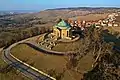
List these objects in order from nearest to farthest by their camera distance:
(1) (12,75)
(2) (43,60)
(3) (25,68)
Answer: (1) (12,75) → (3) (25,68) → (2) (43,60)

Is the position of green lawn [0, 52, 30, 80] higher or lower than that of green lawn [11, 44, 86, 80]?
lower

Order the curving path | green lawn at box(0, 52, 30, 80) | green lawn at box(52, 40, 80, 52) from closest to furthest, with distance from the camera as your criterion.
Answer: the curving path
green lawn at box(0, 52, 30, 80)
green lawn at box(52, 40, 80, 52)

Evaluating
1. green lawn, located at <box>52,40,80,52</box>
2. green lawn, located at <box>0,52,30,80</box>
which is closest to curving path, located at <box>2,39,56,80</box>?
green lawn, located at <box>0,52,30,80</box>

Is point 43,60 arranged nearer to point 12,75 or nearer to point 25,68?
point 25,68

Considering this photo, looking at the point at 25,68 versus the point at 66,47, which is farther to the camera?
the point at 66,47

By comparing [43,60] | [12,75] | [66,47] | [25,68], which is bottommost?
[12,75]

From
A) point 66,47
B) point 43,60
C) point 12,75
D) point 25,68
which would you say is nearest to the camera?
point 12,75

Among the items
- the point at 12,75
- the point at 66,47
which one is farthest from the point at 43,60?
Result: the point at 66,47

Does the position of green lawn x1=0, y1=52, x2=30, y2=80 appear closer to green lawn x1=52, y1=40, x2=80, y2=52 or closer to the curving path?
the curving path
